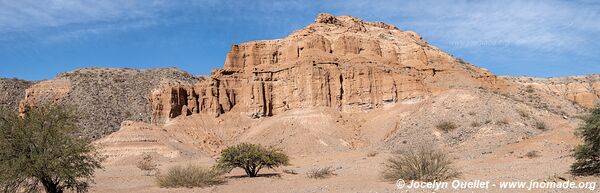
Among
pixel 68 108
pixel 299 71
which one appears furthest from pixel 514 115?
pixel 68 108

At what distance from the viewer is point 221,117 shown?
67.2 meters

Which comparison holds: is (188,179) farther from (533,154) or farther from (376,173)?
(533,154)

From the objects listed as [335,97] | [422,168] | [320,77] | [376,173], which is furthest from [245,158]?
[320,77]

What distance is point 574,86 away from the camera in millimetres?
99250

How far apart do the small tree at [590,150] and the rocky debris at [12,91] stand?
93.9 metres

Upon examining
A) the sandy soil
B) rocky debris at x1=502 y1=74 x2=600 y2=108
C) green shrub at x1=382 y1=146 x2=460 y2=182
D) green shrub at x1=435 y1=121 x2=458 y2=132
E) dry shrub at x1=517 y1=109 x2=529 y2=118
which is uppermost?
rocky debris at x1=502 y1=74 x2=600 y2=108

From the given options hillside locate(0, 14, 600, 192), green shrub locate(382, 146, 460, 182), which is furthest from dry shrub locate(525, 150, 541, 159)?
green shrub locate(382, 146, 460, 182)

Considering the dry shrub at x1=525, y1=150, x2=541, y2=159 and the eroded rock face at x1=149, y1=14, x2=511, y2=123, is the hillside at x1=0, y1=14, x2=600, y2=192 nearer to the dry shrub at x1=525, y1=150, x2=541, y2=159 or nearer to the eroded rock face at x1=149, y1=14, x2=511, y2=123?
the eroded rock face at x1=149, y1=14, x2=511, y2=123

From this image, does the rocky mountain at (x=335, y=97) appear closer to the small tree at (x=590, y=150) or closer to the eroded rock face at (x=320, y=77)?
the eroded rock face at (x=320, y=77)

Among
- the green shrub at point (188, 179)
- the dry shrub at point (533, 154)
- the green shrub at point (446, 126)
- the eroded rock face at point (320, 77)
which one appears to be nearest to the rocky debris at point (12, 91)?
the eroded rock face at point (320, 77)

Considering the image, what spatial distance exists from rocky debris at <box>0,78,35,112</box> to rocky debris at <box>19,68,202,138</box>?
14.9ft

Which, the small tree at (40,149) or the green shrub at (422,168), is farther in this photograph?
the green shrub at (422,168)

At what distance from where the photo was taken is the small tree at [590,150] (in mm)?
19297

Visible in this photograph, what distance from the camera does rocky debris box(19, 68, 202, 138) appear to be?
80875 mm
